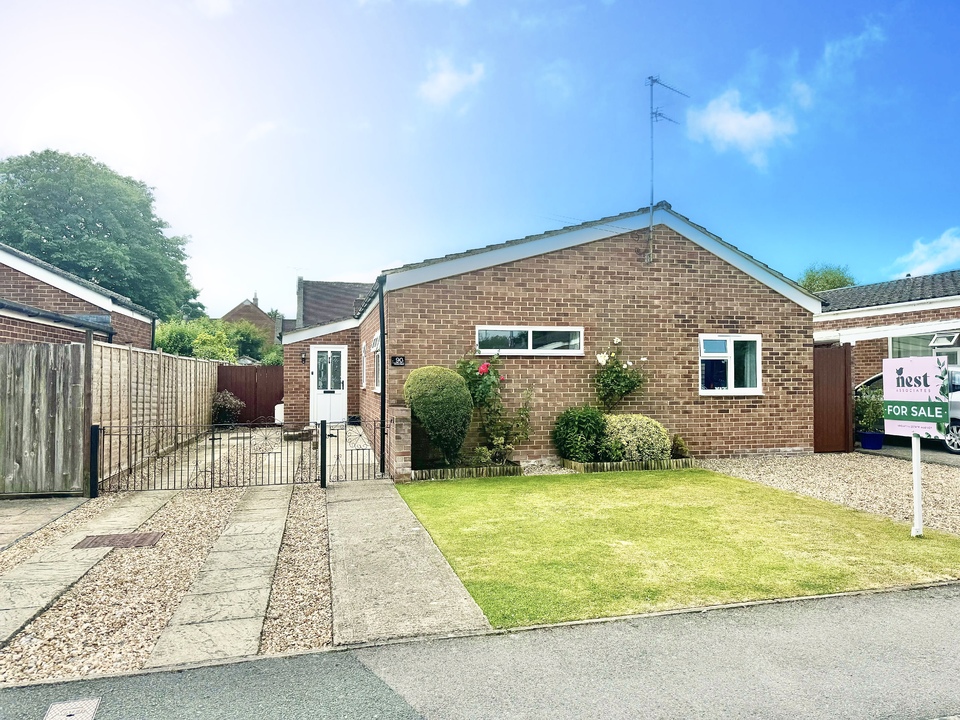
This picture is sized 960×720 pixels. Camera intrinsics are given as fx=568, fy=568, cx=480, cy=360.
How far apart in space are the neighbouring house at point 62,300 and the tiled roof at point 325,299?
39.8ft

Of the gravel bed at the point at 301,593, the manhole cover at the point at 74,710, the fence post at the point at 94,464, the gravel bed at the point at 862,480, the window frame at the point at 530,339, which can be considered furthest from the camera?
the window frame at the point at 530,339

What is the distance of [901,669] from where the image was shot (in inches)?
126

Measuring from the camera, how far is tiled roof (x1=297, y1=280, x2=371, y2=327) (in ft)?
93.4

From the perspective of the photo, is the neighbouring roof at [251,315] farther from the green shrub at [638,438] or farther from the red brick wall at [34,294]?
the green shrub at [638,438]

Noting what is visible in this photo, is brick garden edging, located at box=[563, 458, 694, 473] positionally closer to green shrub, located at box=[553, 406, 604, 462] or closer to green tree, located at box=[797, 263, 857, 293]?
green shrub, located at box=[553, 406, 604, 462]

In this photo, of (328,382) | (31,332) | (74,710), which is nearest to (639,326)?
(74,710)

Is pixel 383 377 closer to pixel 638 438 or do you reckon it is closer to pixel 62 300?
pixel 638 438

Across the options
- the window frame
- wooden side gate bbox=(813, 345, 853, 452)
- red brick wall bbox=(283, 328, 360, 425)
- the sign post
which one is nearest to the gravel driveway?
the window frame

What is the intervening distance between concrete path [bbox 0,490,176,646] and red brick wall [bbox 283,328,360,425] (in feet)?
35.1

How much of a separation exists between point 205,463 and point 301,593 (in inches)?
299

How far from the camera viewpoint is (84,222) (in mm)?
31609

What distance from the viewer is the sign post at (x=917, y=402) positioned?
18.6 ft

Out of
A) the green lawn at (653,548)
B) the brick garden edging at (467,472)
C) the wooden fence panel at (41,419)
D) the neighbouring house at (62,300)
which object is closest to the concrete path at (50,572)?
the wooden fence panel at (41,419)

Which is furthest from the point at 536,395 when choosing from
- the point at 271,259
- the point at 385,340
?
the point at 271,259
